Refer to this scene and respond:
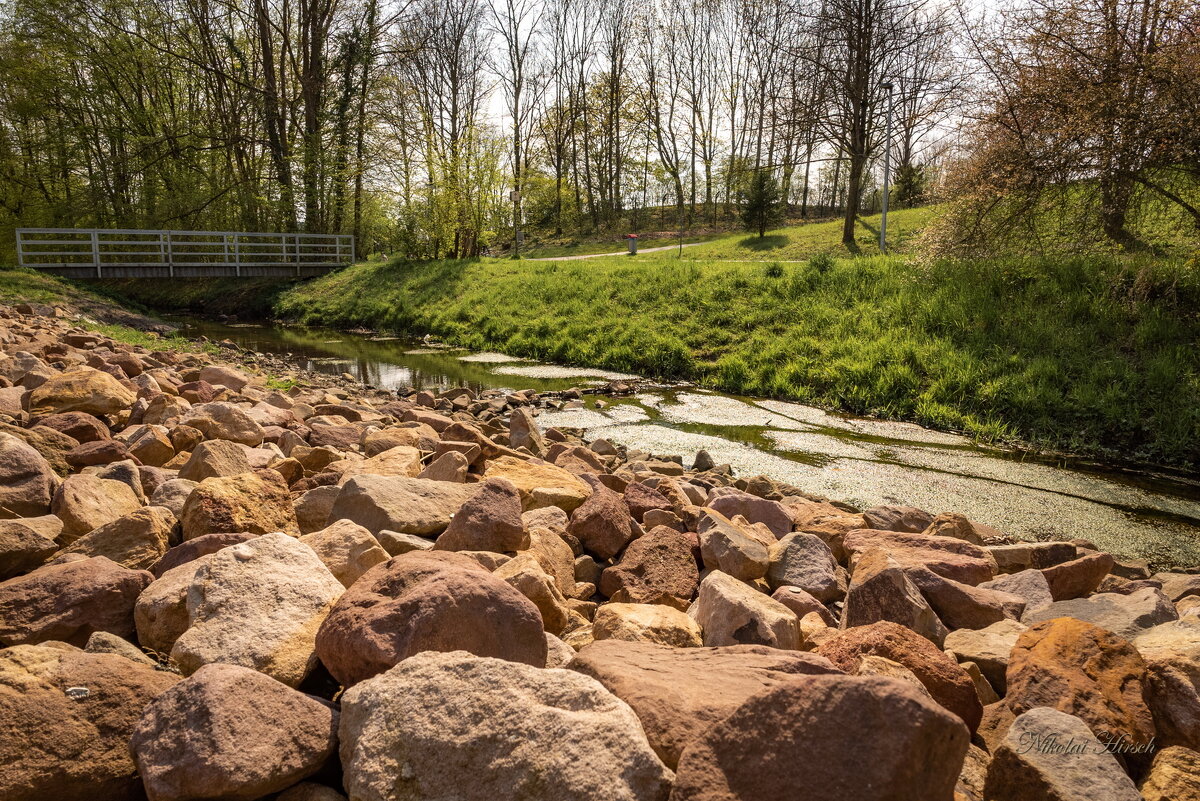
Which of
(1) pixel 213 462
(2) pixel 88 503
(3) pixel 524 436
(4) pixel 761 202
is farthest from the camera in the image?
(4) pixel 761 202

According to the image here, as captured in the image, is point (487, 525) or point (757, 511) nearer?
point (487, 525)

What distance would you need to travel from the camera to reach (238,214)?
27234 mm

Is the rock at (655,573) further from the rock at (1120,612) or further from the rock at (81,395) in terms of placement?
the rock at (81,395)

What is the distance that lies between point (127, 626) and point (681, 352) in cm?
1035

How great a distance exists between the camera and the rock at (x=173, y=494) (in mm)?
2721

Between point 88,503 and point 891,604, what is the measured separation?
2.92 metres

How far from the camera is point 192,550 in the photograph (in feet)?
7.55

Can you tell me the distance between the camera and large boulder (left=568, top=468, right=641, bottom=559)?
3248 millimetres

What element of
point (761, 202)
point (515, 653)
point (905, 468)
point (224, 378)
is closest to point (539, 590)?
point (515, 653)

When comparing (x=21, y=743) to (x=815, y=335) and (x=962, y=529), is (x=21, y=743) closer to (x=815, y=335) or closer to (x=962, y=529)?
(x=962, y=529)

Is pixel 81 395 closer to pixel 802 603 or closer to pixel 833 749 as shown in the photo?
pixel 802 603

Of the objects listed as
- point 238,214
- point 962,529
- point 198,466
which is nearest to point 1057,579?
point 962,529

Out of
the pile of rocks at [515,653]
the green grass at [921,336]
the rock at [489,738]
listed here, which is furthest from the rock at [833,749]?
the green grass at [921,336]

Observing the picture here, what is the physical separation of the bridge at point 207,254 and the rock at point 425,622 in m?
24.1
